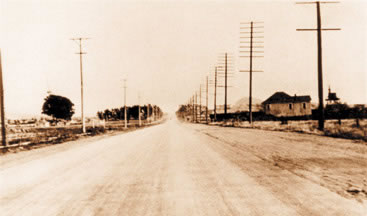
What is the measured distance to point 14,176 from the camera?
28.0 feet

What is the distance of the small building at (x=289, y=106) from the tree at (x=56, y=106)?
59114 mm

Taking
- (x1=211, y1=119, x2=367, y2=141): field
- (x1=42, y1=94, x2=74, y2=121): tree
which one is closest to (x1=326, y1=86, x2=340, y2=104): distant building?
(x1=211, y1=119, x2=367, y2=141): field

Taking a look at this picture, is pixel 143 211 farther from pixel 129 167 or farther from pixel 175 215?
pixel 129 167

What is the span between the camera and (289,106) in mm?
88000

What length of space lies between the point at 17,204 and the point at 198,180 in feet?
11.3

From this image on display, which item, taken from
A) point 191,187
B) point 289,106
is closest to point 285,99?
point 289,106

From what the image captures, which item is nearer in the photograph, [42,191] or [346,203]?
[346,203]

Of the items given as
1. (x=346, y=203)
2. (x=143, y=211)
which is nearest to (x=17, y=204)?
(x=143, y=211)

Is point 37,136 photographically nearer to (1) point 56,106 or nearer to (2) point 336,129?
(2) point 336,129

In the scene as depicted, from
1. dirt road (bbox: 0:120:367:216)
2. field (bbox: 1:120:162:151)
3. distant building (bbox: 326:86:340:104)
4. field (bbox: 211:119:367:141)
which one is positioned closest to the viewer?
dirt road (bbox: 0:120:367:216)

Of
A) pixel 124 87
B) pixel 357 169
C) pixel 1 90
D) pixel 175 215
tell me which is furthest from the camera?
pixel 124 87

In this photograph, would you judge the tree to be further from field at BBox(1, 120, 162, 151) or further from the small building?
the small building

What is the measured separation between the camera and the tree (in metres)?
102

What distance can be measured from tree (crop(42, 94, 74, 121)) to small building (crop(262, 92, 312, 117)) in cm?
5911
